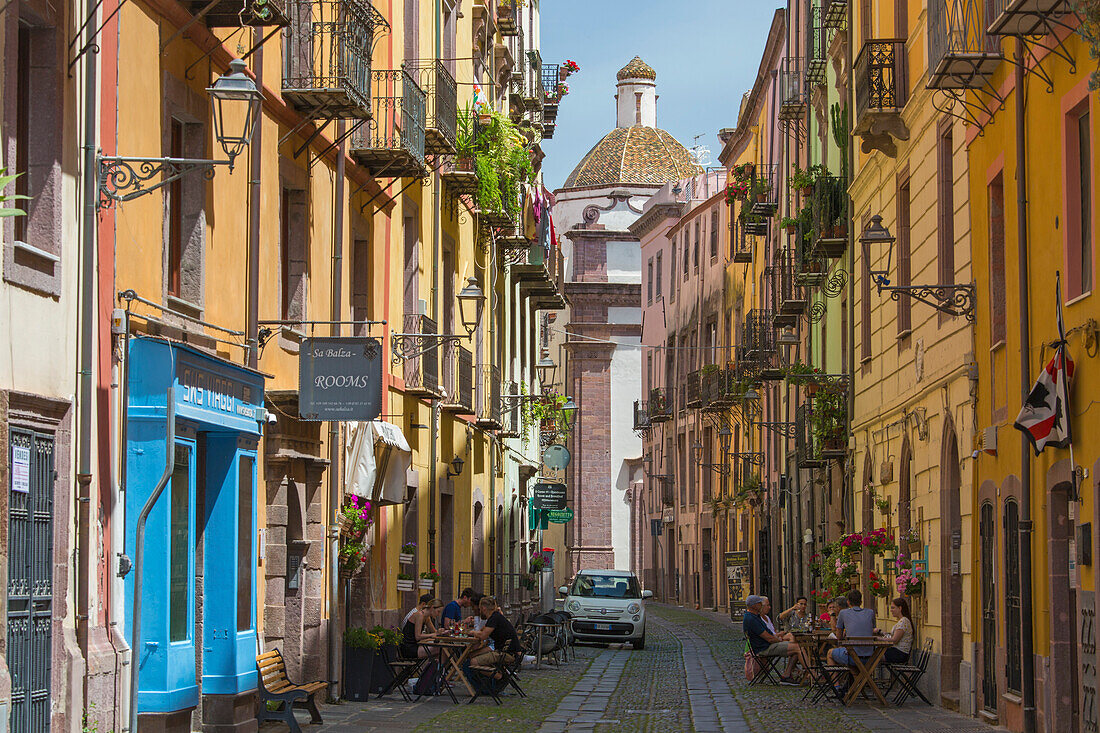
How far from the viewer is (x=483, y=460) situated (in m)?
29.9

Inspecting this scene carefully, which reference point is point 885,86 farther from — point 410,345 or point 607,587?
point 607,587

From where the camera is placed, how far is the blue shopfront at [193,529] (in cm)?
1182

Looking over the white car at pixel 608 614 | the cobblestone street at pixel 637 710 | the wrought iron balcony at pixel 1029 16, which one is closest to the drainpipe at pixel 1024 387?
Result: the cobblestone street at pixel 637 710

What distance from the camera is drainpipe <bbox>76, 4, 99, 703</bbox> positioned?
1080 cm

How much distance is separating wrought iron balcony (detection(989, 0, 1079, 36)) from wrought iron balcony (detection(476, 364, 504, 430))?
16.1 metres

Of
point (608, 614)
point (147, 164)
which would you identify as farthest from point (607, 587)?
point (147, 164)

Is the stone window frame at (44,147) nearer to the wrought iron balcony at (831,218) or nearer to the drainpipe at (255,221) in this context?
the drainpipe at (255,221)

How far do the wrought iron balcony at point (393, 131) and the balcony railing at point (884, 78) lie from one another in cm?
577

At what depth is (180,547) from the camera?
43.4ft

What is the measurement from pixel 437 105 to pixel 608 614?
12586 millimetres

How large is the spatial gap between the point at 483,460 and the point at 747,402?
17108 mm

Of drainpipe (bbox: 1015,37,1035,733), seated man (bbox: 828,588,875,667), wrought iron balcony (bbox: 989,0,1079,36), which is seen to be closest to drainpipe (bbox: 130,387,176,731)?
wrought iron balcony (bbox: 989,0,1079,36)

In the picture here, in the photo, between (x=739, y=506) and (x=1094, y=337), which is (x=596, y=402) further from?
(x=1094, y=337)

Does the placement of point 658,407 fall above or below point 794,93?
below
